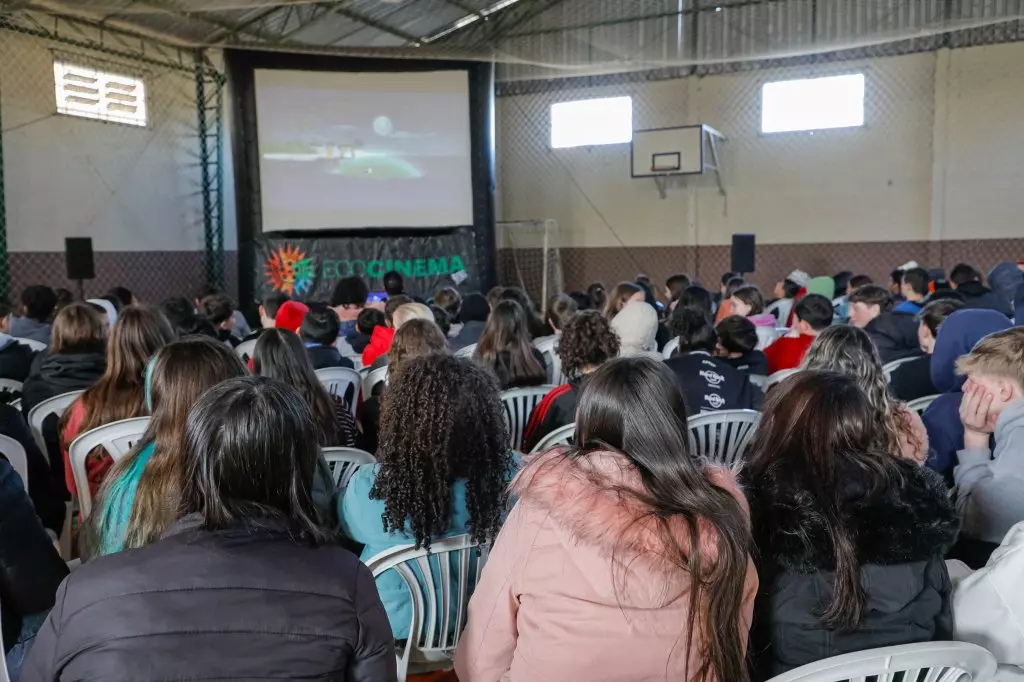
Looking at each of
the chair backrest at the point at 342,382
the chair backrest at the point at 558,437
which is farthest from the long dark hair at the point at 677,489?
the chair backrest at the point at 342,382

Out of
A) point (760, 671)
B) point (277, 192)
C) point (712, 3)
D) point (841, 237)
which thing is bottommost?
point (760, 671)

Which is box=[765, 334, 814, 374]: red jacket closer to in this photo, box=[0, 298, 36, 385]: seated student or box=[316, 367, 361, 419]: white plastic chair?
box=[316, 367, 361, 419]: white plastic chair

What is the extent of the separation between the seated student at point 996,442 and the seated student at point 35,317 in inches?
196

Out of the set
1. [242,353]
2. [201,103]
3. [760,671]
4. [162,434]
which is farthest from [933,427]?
[201,103]

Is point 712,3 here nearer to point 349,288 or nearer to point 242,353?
point 349,288

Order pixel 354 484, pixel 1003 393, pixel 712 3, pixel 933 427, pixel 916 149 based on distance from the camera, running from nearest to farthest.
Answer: pixel 354 484 → pixel 1003 393 → pixel 933 427 → pixel 916 149 → pixel 712 3

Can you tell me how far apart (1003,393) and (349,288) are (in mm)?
4950

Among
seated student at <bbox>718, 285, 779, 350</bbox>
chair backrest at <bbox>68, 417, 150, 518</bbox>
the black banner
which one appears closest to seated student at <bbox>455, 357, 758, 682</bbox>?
chair backrest at <bbox>68, 417, 150, 518</bbox>

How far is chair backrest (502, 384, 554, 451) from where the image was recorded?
3412 mm

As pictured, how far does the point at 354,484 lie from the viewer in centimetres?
189

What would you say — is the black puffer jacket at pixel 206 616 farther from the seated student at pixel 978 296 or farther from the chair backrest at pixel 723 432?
the seated student at pixel 978 296

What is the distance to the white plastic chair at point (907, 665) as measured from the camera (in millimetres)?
1165

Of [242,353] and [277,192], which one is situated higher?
[277,192]

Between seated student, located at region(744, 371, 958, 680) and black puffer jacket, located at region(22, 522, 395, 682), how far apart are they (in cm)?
80
